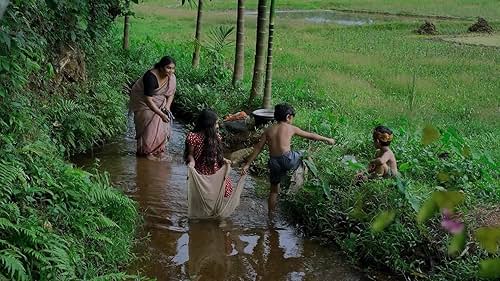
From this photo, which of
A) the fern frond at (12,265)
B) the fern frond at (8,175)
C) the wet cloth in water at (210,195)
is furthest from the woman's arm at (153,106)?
the fern frond at (12,265)

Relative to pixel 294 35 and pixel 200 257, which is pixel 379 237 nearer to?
pixel 200 257

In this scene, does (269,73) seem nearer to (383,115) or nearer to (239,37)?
(239,37)

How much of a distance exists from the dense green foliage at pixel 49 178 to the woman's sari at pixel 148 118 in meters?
0.61

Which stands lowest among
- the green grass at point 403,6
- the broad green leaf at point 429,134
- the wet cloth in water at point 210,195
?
the wet cloth in water at point 210,195

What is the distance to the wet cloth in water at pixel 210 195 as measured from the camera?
6301mm

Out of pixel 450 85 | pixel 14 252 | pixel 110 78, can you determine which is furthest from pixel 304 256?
pixel 450 85

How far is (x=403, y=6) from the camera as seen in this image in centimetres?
3378

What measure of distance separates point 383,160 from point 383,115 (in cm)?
465

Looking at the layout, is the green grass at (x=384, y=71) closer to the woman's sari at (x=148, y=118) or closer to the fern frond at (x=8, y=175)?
the woman's sari at (x=148, y=118)

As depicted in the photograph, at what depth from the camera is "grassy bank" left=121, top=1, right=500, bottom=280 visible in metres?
5.34

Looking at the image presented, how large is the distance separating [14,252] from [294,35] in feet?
64.4

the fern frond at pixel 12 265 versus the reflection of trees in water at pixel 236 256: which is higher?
the fern frond at pixel 12 265

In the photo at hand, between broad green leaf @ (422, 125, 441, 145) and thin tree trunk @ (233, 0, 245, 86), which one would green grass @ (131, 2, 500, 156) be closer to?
thin tree trunk @ (233, 0, 245, 86)

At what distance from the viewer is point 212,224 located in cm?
646
